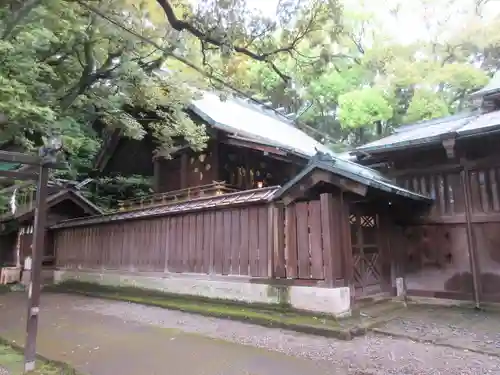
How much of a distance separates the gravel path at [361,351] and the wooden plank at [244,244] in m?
1.31

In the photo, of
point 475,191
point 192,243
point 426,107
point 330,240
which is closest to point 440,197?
point 475,191

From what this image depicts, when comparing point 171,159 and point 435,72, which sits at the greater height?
point 435,72

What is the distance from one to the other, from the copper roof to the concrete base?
1779 millimetres

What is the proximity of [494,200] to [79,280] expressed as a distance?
43.7 feet

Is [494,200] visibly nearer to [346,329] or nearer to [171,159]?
[346,329]

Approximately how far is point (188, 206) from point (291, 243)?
159 inches

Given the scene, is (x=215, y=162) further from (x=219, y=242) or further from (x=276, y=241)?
(x=276, y=241)

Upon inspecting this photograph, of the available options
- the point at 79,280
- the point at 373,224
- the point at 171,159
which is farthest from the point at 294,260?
the point at 79,280

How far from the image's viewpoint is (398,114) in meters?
23.0

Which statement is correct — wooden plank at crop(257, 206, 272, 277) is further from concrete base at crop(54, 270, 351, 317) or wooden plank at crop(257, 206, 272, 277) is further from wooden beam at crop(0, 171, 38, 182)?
wooden beam at crop(0, 171, 38, 182)

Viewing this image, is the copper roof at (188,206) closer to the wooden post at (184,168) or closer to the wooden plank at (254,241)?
the wooden plank at (254,241)

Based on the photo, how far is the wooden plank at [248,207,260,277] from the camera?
8.26m

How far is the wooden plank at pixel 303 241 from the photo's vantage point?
7273 mm

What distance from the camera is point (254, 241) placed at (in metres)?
8.39
